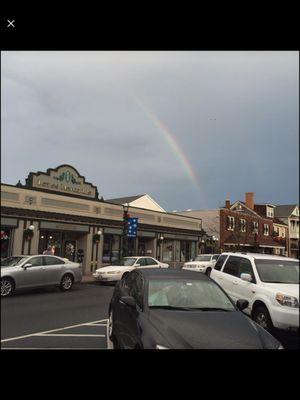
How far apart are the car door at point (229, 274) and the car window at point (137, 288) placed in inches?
26.8

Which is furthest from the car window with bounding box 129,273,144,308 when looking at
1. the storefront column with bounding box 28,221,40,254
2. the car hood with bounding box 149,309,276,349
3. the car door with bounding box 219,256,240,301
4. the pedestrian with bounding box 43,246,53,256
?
the storefront column with bounding box 28,221,40,254

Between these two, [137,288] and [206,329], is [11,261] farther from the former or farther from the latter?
Result: [206,329]

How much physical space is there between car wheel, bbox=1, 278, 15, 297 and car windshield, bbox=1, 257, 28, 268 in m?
0.16

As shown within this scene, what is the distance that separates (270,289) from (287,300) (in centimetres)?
11

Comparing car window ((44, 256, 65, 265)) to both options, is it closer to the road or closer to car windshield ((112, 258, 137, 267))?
the road

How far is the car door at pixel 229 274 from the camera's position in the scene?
2.61 metres

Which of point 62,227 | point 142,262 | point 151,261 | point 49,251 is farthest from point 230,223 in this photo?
point 49,251

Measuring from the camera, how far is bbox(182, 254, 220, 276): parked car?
10.2 feet

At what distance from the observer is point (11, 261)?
2746mm

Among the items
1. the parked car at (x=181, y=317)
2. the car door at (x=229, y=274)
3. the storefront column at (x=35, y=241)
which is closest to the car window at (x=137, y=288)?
the parked car at (x=181, y=317)

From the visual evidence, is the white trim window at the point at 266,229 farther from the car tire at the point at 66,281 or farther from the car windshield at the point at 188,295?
the car tire at the point at 66,281

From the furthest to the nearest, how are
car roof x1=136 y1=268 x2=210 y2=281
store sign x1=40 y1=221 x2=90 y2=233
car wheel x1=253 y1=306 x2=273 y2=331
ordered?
car roof x1=136 y1=268 x2=210 y2=281 < store sign x1=40 y1=221 x2=90 y2=233 < car wheel x1=253 y1=306 x2=273 y2=331

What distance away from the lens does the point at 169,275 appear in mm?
2914

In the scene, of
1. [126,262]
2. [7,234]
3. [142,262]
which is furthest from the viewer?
[126,262]
